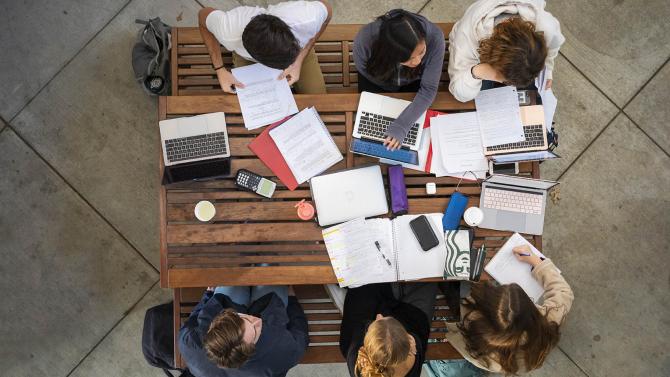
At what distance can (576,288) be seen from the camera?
9.63 feet

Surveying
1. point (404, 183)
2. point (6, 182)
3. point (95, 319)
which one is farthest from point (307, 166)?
point (6, 182)

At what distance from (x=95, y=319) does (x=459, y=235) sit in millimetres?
2405

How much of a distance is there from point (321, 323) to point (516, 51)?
166cm

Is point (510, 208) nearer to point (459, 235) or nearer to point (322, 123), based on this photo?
point (459, 235)

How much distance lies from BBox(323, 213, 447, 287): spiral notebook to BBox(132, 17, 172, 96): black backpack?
4.90ft

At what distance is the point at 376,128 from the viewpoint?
6.98 ft

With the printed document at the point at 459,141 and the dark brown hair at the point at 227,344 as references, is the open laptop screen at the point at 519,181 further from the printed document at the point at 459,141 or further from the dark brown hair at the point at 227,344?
the dark brown hair at the point at 227,344

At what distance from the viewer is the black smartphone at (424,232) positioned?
81.4 inches

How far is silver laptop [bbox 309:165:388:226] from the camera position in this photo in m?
2.08

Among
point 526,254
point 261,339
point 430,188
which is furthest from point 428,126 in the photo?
point 261,339

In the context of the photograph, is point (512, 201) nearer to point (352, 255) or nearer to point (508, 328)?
point (508, 328)

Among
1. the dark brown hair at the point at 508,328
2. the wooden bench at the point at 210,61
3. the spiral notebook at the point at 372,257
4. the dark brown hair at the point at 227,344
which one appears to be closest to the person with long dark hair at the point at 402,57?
the wooden bench at the point at 210,61

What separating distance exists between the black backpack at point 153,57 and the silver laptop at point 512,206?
199 centimetres

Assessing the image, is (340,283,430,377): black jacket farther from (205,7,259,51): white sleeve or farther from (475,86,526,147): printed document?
(205,7,259,51): white sleeve
